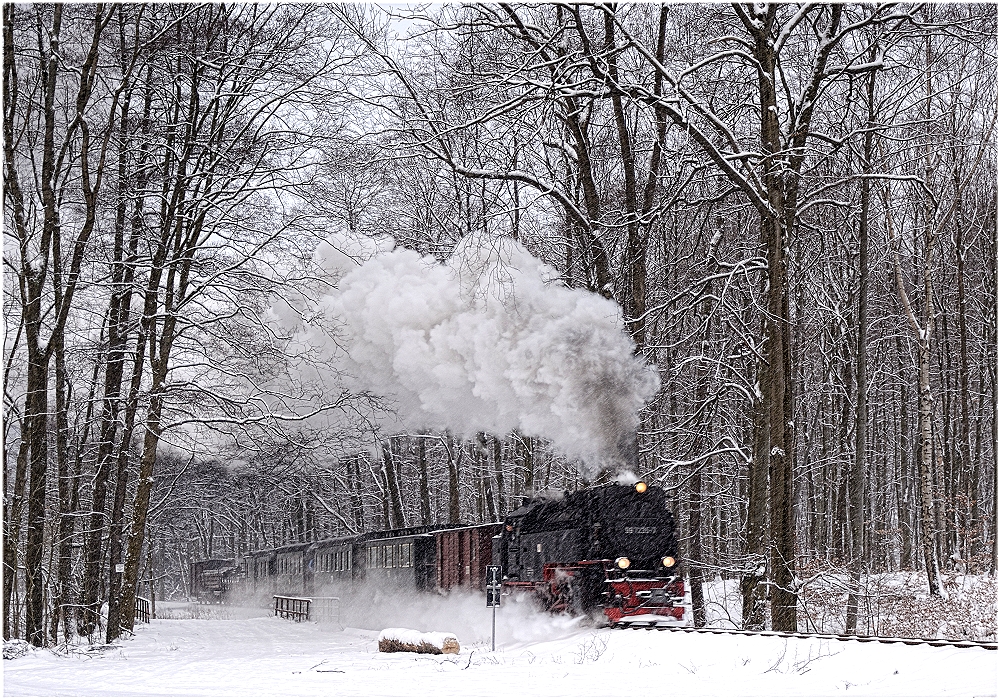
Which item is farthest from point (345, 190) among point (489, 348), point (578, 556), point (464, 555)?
point (578, 556)

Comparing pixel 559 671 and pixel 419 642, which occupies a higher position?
pixel 559 671

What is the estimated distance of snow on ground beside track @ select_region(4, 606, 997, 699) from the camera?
846 centimetres

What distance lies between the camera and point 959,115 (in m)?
18.2

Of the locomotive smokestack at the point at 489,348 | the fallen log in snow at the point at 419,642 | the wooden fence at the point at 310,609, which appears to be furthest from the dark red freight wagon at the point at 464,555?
the wooden fence at the point at 310,609

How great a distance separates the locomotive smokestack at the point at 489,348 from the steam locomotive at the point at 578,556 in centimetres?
113

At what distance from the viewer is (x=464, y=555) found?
16.5m

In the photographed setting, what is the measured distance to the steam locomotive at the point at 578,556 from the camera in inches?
552

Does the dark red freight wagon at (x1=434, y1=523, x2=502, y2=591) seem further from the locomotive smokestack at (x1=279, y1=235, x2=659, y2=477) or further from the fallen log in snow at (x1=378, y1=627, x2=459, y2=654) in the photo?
the fallen log in snow at (x1=378, y1=627, x2=459, y2=654)

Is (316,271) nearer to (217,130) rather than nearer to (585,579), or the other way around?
(217,130)

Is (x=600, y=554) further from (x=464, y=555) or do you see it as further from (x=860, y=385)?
(x=860, y=385)

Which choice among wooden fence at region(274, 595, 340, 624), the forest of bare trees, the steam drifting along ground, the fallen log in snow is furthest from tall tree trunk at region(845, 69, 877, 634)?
wooden fence at region(274, 595, 340, 624)

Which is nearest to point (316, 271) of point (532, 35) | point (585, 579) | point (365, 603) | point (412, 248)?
point (412, 248)

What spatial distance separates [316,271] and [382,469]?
14.0m

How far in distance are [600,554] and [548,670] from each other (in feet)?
14.1
